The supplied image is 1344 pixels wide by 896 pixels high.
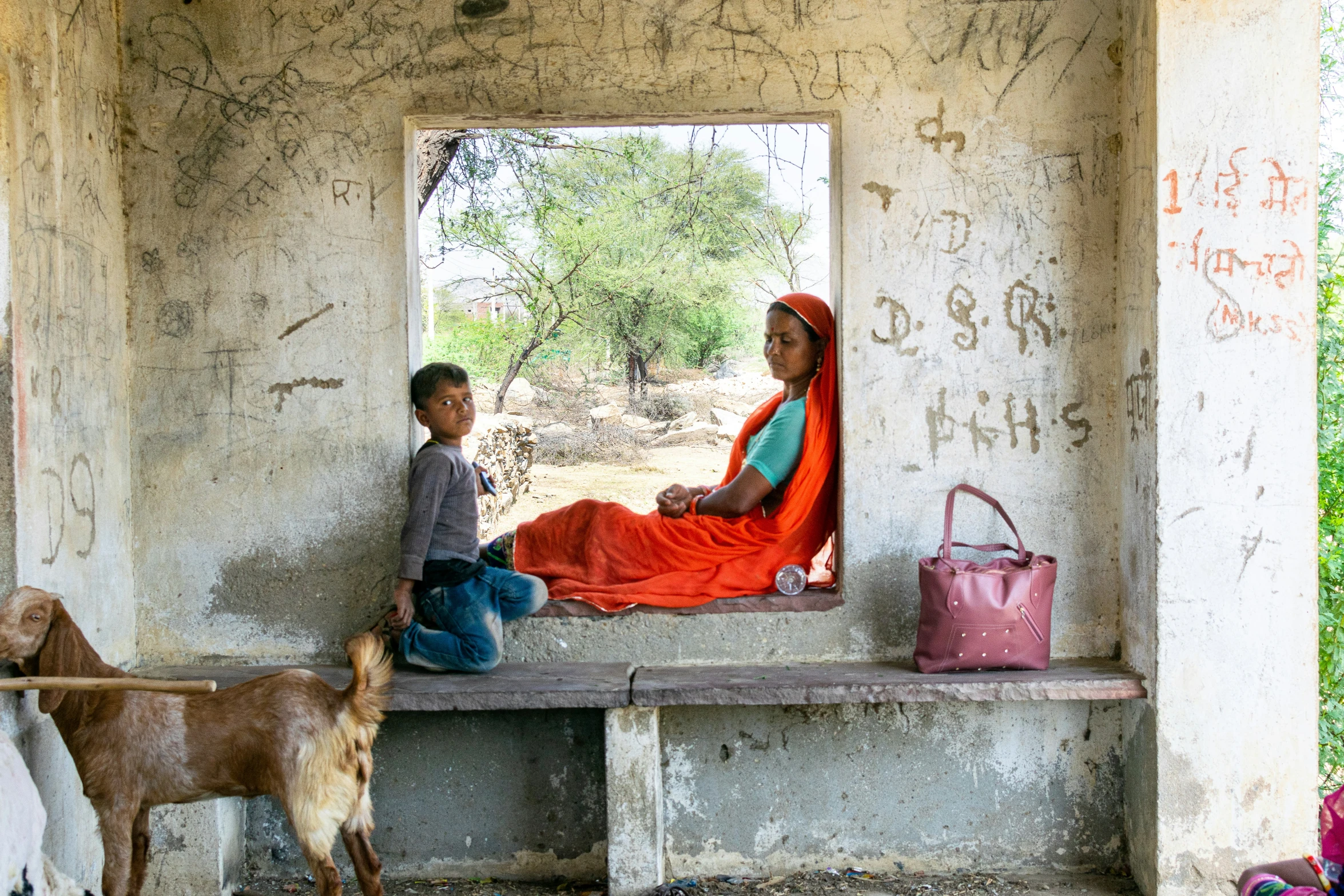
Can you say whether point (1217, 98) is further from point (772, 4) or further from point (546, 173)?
point (546, 173)

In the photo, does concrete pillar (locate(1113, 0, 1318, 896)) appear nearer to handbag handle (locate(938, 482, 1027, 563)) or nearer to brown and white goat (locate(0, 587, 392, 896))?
handbag handle (locate(938, 482, 1027, 563))

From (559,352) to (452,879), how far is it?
1116 cm

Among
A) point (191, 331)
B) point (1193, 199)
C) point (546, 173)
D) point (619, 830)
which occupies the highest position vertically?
point (546, 173)

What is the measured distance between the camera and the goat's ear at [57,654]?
289 centimetres

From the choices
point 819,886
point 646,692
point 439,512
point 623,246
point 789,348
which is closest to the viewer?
point 646,692

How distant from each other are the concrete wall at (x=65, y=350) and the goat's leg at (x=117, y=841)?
33 centimetres

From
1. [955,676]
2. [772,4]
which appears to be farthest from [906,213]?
[955,676]

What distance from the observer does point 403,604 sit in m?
3.67

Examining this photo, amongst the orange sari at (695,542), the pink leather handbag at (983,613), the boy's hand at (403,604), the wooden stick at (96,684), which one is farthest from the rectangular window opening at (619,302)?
the wooden stick at (96,684)

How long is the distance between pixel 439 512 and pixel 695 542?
0.97 m

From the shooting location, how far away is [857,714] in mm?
3959

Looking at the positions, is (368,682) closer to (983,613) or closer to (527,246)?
(983,613)

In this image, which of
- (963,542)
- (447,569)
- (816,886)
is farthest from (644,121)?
(816,886)

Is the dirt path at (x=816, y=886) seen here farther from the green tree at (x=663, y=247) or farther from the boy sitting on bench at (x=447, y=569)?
the green tree at (x=663, y=247)
